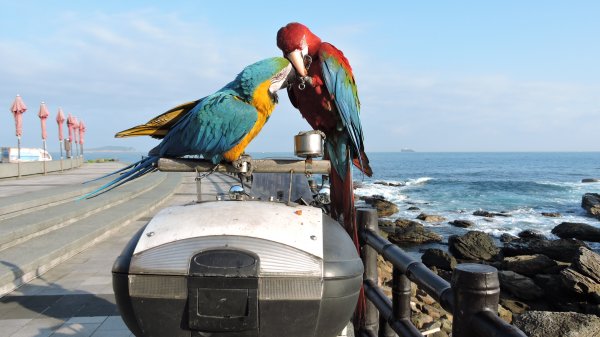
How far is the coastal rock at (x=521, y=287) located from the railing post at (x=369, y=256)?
8.12 m

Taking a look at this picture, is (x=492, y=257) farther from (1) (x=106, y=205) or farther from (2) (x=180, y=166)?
(2) (x=180, y=166)

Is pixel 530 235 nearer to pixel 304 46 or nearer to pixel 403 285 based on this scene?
pixel 403 285

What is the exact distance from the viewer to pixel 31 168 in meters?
18.3

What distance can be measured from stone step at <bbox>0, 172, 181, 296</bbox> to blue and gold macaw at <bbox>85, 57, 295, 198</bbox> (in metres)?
3.23

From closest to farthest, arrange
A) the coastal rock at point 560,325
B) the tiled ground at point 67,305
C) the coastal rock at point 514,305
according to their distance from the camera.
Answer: the tiled ground at point 67,305
the coastal rock at point 560,325
the coastal rock at point 514,305

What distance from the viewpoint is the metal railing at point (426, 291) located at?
4.62 ft

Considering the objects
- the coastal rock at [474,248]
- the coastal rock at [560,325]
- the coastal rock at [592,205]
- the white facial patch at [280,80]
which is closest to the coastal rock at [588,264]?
the coastal rock at [474,248]

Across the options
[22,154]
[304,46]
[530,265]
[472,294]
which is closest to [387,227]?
[530,265]

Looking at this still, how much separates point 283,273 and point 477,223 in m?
21.1

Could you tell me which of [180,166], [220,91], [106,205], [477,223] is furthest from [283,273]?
[477,223]

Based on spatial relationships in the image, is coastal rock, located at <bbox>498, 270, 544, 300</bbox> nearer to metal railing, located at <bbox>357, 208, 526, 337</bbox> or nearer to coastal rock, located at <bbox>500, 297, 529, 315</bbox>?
coastal rock, located at <bbox>500, 297, 529, 315</bbox>

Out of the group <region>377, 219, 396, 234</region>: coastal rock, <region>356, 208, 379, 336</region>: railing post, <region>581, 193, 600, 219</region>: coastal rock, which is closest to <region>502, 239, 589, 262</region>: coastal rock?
<region>377, 219, 396, 234</region>: coastal rock

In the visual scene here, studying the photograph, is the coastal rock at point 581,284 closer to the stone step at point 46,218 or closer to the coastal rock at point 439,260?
the coastal rock at point 439,260

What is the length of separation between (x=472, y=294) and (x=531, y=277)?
11.2 m
